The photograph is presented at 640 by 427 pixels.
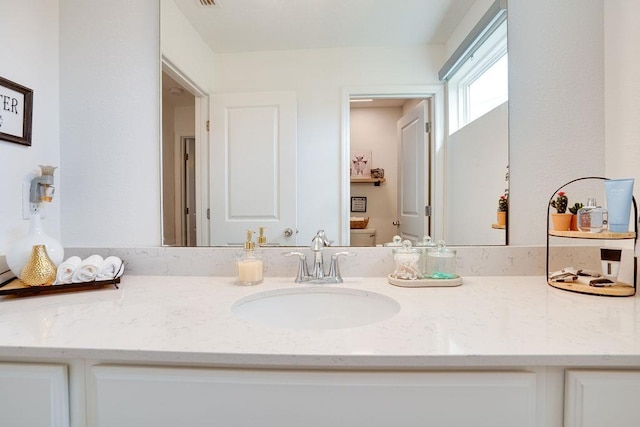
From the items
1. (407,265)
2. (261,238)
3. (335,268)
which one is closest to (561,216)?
(407,265)

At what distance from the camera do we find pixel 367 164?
1.16 metres

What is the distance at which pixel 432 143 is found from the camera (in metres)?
1.17

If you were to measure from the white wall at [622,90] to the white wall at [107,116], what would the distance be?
5.53 ft

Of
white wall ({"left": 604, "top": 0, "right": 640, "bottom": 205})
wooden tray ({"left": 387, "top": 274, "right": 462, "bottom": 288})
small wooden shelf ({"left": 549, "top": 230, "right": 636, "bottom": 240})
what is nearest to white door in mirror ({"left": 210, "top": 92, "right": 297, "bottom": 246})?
wooden tray ({"left": 387, "top": 274, "right": 462, "bottom": 288})

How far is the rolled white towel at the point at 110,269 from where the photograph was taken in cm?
97

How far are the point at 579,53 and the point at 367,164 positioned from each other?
878 millimetres

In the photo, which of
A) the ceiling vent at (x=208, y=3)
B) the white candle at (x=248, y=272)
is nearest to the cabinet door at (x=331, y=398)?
the white candle at (x=248, y=272)

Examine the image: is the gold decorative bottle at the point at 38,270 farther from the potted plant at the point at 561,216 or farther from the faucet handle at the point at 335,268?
the potted plant at the point at 561,216

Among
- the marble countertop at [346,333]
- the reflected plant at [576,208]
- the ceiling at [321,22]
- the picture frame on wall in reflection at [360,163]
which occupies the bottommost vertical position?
the marble countertop at [346,333]

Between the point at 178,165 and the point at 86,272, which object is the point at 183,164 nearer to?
the point at 178,165

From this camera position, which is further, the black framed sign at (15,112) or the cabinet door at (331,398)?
the black framed sign at (15,112)

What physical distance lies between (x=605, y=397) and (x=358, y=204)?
0.82 metres

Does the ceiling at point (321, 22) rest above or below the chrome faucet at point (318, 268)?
above

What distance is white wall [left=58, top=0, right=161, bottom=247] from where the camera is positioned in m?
1.17
